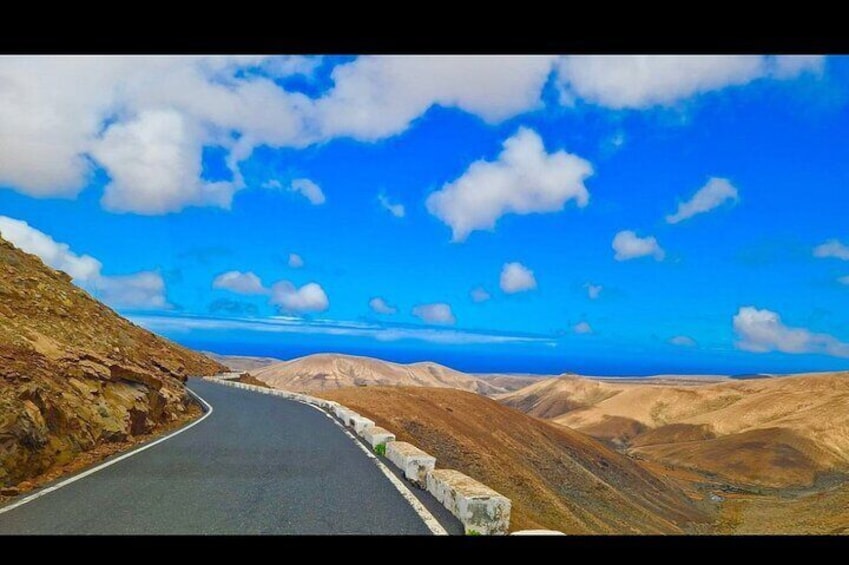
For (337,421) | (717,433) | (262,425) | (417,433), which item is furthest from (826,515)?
(717,433)

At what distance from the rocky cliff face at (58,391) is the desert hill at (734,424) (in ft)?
222

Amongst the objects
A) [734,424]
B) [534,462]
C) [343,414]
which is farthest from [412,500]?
[734,424]

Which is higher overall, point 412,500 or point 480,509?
point 480,509

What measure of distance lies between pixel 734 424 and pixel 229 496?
4290 inches

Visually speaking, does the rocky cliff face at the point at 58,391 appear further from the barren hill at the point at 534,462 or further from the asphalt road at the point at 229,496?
the barren hill at the point at 534,462

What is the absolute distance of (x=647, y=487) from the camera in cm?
4588

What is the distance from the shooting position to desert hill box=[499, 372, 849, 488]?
7088cm

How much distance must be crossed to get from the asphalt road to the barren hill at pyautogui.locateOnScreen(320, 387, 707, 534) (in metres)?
9.94

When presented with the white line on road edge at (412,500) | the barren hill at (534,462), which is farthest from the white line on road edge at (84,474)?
the barren hill at (534,462)

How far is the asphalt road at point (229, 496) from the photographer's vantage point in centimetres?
708

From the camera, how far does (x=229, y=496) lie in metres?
8.71

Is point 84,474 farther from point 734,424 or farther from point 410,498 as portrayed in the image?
point 734,424

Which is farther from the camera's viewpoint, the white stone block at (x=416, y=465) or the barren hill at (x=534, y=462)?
the barren hill at (x=534, y=462)
